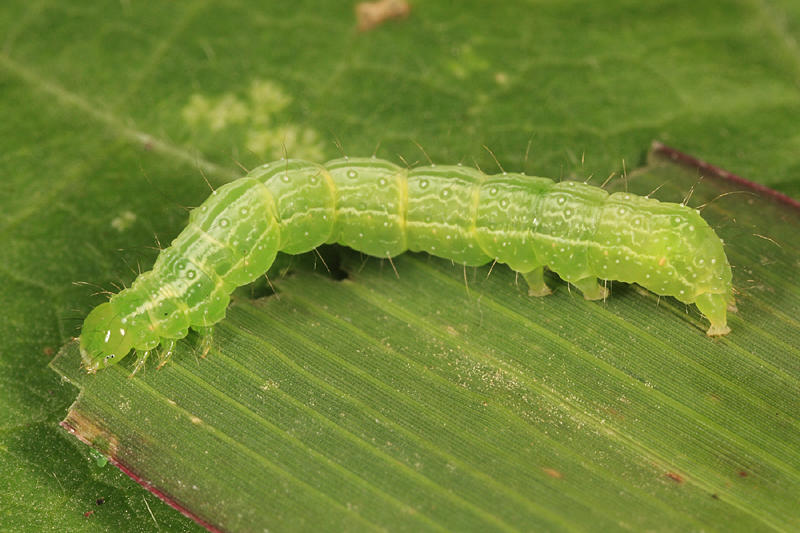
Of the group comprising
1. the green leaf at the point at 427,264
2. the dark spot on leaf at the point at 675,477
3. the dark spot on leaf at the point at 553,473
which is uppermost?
the green leaf at the point at 427,264

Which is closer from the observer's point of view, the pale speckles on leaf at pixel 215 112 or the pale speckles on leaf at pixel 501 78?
the pale speckles on leaf at pixel 215 112

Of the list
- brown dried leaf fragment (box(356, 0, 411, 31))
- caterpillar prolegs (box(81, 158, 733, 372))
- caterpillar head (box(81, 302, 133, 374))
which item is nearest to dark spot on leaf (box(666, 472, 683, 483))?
caterpillar prolegs (box(81, 158, 733, 372))

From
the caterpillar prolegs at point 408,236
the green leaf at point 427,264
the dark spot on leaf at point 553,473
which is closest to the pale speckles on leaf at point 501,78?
the green leaf at point 427,264

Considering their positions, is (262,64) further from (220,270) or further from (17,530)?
(17,530)

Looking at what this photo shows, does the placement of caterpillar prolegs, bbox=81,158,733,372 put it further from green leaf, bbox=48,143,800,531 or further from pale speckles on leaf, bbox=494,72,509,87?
Answer: pale speckles on leaf, bbox=494,72,509,87

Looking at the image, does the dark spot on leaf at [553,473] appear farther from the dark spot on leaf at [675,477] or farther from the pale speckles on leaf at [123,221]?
the pale speckles on leaf at [123,221]
